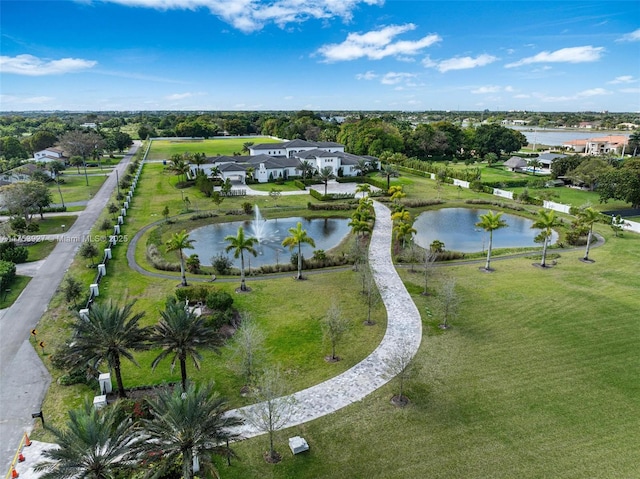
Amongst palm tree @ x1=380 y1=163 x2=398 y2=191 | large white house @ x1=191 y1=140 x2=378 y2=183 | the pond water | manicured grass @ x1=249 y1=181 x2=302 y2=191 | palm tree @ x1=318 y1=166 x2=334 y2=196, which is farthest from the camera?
large white house @ x1=191 y1=140 x2=378 y2=183

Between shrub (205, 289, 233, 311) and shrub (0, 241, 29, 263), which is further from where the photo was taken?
shrub (0, 241, 29, 263)

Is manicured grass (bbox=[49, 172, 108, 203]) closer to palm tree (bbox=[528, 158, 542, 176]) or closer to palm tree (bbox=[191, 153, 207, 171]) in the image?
palm tree (bbox=[191, 153, 207, 171])

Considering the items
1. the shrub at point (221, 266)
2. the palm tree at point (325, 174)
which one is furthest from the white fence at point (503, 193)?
the shrub at point (221, 266)

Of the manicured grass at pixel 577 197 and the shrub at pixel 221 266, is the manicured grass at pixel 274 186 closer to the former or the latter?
the shrub at pixel 221 266

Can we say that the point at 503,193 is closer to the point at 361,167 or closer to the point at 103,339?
the point at 361,167

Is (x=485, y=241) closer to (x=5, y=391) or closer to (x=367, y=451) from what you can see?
(x=367, y=451)

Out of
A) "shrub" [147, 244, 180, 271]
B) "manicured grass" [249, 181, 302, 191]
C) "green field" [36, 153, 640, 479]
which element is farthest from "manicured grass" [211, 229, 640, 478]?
"manicured grass" [249, 181, 302, 191]
